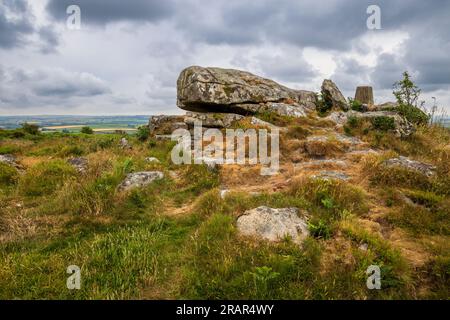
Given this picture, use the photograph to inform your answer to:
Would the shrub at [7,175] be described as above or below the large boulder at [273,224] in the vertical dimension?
above

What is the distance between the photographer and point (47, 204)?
879cm

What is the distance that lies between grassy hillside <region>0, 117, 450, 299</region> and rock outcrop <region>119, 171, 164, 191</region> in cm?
29

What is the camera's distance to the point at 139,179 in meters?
10.4

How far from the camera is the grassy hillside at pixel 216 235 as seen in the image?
511cm

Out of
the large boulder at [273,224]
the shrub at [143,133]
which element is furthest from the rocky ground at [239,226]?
the shrub at [143,133]

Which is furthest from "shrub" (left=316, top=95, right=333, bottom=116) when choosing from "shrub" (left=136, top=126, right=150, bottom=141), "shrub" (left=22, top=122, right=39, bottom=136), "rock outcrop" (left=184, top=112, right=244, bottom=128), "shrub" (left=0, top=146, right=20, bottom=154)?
"shrub" (left=22, top=122, right=39, bottom=136)

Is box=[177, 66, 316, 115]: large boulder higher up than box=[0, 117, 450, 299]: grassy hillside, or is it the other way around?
box=[177, 66, 316, 115]: large boulder

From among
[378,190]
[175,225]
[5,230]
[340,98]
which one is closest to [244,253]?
[175,225]

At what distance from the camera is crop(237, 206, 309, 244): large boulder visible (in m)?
6.35

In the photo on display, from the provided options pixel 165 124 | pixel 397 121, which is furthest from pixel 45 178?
pixel 397 121

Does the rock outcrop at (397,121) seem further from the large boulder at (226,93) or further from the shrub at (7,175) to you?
the shrub at (7,175)

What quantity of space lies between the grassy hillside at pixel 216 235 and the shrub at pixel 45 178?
0.15ft

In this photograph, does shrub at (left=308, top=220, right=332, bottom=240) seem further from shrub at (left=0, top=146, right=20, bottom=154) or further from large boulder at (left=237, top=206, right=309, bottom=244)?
shrub at (left=0, top=146, right=20, bottom=154)

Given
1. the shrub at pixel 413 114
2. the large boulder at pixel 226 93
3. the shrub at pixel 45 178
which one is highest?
the large boulder at pixel 226 93
